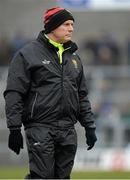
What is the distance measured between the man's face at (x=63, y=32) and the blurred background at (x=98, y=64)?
21.9ft

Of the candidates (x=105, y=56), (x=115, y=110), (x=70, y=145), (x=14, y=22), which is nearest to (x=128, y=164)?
(x=115, y=110)

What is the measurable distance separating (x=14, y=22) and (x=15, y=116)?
14.4 metres

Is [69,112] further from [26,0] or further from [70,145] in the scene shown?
[26,0]

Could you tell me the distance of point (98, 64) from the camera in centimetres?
2009

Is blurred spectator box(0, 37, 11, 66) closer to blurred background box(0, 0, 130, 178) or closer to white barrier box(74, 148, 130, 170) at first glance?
blurred background box(0, 0, 130, 178)

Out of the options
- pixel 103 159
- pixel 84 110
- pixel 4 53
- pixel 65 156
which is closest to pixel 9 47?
pixel 4 53

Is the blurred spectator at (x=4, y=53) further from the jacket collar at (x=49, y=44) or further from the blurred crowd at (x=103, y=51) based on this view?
the jacket collar at (x=49, y=44)

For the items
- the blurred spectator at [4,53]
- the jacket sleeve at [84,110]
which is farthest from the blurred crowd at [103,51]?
the jacket sleeve at [84,110]

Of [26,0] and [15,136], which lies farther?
[26,0]

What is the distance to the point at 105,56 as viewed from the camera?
20.0 metres

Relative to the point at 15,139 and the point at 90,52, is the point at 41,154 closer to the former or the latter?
the point at 15,139

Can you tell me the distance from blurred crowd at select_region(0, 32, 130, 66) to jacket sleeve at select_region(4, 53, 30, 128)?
1147 centimetres

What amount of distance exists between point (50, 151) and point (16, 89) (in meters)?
0.70

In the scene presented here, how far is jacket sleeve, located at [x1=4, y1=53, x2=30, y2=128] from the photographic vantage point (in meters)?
8.18
